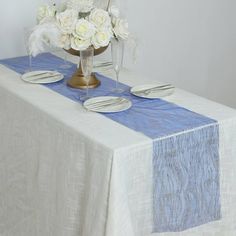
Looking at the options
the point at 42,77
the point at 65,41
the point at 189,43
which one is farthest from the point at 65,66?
the point at 189,43

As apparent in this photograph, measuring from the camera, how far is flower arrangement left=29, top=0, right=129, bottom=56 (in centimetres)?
163

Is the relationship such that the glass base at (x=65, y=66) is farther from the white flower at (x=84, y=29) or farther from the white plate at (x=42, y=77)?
the white flower at (x=84, y=29)

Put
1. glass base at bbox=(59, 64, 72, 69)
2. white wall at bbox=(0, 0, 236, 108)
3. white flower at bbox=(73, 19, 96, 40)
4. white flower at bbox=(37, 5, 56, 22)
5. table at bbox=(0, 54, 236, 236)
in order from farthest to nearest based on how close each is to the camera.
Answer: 1. white wall at bbox=(0, 0, 236, 108)
2. glass base at bbox=(59, 64, 72, 69)
3. white flower at bbox=(37, 5, 56, 22)
4. white flower at bbox=(73, 19, 96, 40)
5. table at bbox=(0, 54, 236, 236)

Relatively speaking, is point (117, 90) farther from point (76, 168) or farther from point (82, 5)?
point (76, 168)

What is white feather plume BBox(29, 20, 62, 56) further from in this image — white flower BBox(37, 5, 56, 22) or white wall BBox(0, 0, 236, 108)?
white wall BBox(0, 0, 236, 108)

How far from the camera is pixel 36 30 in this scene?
1836 millimetres

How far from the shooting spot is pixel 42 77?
1.93 metres

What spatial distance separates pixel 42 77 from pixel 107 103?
0.37 metres

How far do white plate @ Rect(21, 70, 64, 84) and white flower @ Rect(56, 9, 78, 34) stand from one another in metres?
0.29

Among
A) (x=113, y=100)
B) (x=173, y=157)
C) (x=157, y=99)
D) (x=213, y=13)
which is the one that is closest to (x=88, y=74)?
(x=113, y=100)

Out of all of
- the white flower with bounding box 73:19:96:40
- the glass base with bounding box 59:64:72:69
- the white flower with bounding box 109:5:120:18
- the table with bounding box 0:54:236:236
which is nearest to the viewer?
the table with bounding box 0:54:236:236

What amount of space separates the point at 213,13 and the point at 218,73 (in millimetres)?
368

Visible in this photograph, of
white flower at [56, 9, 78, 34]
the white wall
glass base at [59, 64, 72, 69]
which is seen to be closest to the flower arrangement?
white flower at [56, 9, 78, 34]

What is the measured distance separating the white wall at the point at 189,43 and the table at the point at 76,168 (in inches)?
27.9
